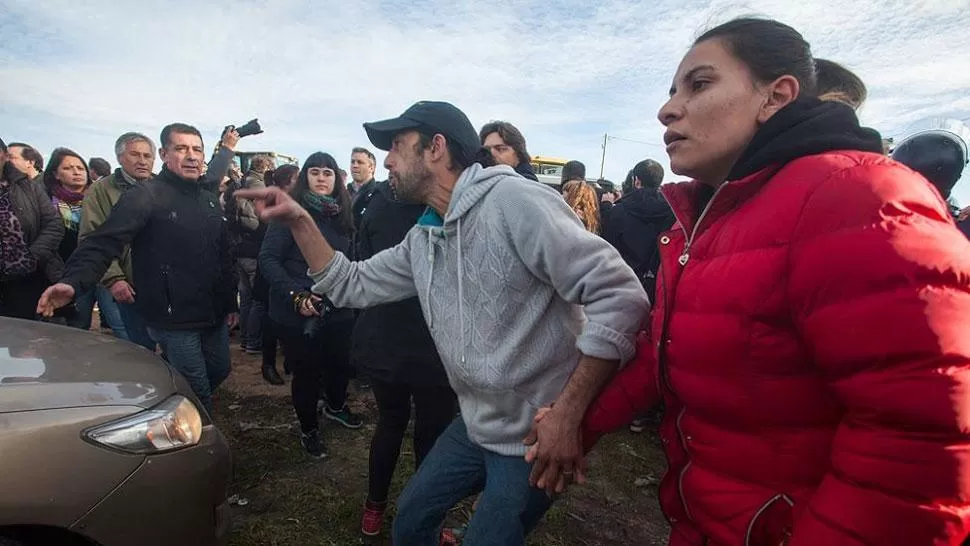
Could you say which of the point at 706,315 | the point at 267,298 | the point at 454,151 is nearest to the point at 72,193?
the point at 267,298

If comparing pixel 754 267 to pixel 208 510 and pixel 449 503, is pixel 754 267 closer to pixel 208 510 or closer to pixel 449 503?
pixel 449 503

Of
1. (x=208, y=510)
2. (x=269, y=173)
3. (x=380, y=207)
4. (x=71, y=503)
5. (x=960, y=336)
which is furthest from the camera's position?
(x=269, y=173)

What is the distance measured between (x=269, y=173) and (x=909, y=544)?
238 inches

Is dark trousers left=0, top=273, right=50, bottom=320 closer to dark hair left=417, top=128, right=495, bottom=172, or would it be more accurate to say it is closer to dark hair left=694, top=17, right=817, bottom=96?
dark hair left=417, top=128, right=495, bottom=172

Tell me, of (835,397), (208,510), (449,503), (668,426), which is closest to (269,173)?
(208,510)

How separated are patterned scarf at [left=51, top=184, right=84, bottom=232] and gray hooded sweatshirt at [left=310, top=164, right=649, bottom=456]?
16.5ft

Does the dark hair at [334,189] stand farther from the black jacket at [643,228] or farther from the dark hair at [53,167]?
the dark hair at [53,167]

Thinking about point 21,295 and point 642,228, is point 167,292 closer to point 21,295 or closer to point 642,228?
point 21,295

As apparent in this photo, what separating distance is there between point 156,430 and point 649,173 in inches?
168

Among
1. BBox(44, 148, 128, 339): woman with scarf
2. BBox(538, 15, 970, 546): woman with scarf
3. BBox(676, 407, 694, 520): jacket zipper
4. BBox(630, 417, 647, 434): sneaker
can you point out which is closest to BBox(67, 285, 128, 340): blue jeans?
BBox(44, 148, 128, 339): woman with scarf

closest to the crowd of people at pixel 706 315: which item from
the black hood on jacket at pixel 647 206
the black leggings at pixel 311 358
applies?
the black leggings at pixel 311 358

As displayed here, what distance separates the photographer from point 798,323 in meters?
0.90

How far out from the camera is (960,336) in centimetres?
74

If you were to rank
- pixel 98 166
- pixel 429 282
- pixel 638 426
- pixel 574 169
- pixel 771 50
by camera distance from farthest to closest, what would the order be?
pixel 98 166
pixel 574 169
pixel 638 426
pixel 429 282
pixel 771 50
